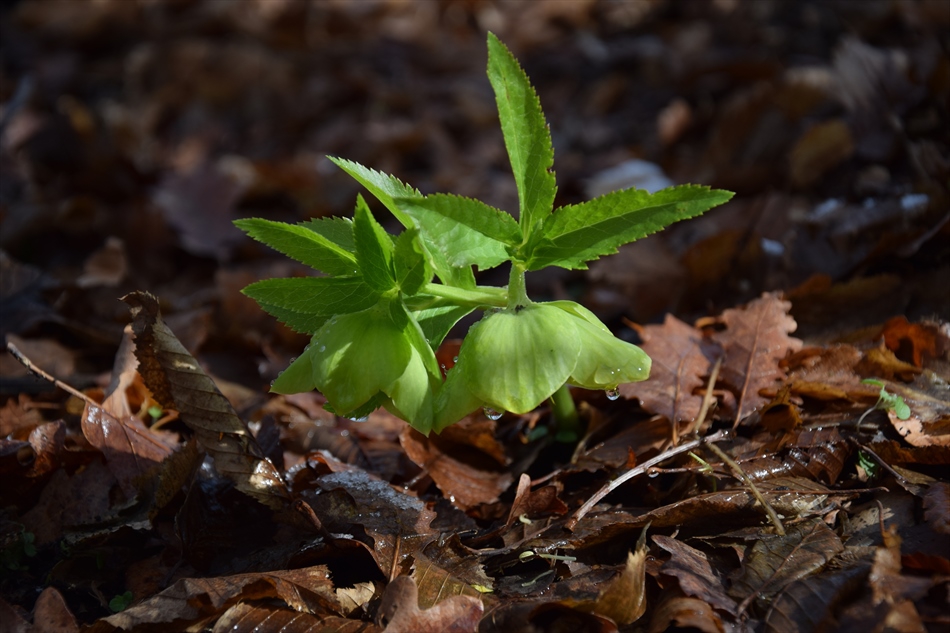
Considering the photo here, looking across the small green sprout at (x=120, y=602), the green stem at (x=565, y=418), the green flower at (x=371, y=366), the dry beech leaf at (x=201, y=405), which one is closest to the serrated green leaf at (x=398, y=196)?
the green flower at (x=371, y=366)

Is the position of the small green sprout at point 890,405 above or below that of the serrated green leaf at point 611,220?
below

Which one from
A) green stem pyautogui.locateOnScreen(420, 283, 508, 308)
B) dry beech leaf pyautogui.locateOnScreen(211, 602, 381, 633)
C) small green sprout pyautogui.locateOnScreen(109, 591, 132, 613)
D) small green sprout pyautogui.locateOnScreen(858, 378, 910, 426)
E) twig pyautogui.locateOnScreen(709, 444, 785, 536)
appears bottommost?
small green sprout pyautogui.locateOnScreen(109, 591, 132, 613)

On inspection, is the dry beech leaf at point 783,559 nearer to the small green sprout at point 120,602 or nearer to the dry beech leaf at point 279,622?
the dry beech leaf at point 279,622

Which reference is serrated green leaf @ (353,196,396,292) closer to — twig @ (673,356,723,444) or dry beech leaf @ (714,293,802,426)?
twig @ (673,356,723,444)

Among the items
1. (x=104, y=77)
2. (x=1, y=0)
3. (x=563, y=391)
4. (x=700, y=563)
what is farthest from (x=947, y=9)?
(x=1, y=0)

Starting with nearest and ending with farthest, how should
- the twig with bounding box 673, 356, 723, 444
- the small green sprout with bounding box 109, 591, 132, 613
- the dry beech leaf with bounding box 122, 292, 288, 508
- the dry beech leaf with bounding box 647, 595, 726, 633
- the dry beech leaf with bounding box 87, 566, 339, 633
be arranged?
the dry beech leaf with bounding box 647, 595, 726, 633 → the dry beech leaf with bounding box 87, 566, 339, 633 → the small green sprout with bounding box 109, 591, 132, 613 → the dry beech leaf with bounding box 122, 292, 288, 508 → the twig with bounding box 673, 356, 723, 444

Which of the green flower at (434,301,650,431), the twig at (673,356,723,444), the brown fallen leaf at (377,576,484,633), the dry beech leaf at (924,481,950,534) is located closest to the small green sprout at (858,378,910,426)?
the dry beech leaf at (924,481,950,534)

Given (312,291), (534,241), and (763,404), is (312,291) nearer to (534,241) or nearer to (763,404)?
(534,241)
